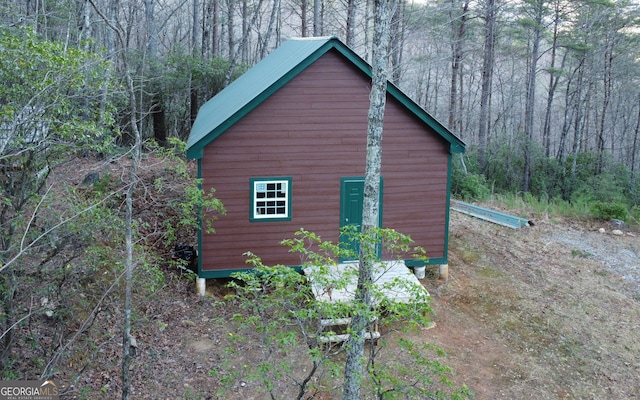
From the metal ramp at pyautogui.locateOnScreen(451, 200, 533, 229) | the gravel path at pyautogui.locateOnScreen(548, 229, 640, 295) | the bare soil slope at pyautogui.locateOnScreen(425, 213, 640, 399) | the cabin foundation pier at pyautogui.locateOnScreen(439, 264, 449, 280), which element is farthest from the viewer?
the metal ramp at pyautogui.locateOnScreen(451, 200, 533, 229)

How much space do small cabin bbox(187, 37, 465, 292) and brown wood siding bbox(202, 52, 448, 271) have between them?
21mm

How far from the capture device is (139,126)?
758 inches

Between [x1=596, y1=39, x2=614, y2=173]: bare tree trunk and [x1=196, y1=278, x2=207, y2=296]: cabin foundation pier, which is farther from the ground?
[x1=596, y1=39, x2=614, y2=173]: bare tree trunk

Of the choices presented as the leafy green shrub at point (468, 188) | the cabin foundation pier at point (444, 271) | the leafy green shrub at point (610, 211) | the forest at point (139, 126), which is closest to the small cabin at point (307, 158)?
the forest at point (139, 126)

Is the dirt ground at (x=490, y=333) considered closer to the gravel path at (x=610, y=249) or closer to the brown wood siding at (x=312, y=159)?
the gravel path at (x=610, y=249)

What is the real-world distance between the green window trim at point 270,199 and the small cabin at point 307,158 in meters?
0.02

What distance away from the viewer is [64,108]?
636 cm

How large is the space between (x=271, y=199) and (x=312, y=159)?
1.26 metres

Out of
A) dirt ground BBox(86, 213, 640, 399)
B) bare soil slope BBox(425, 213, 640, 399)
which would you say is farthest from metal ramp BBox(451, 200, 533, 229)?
dirt ground BBox(86, 213, 640, 399)

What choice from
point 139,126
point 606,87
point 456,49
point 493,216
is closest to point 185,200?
point 139,126

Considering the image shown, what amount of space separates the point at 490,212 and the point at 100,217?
49.8 feet

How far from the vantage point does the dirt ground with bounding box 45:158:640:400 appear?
8.07 m

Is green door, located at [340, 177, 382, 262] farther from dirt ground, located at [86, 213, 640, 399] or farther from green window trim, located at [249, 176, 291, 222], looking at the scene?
dirt ground, located at [86, 213, 640, 399]

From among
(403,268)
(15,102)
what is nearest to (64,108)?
(15,102)
